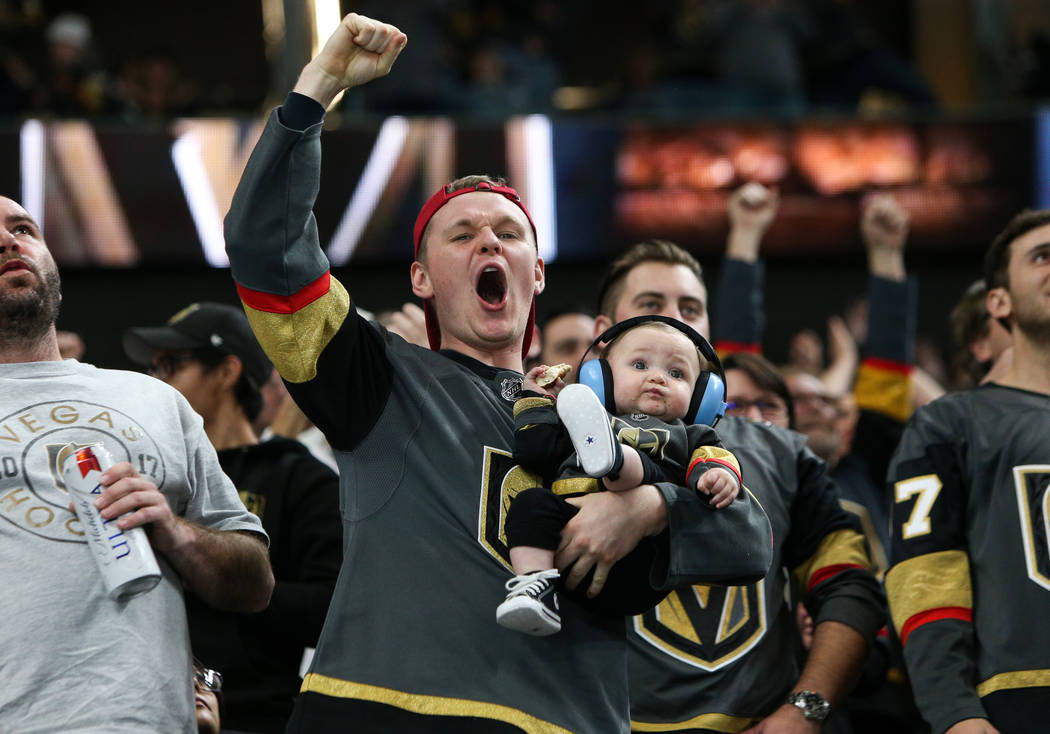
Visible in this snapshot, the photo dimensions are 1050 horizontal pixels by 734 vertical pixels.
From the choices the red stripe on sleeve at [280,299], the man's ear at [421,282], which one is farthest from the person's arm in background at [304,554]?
the red stripe on sleeve at [280,299]

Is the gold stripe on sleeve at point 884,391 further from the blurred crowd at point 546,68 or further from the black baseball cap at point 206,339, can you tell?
the blurred crowd at point 546,68

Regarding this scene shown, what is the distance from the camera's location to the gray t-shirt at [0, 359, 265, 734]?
2.06m

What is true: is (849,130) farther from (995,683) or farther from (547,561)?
(547,561)

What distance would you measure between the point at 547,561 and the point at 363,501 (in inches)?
13.7

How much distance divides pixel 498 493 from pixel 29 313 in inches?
39.3

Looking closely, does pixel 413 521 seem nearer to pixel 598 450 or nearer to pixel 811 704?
pixel 598 450

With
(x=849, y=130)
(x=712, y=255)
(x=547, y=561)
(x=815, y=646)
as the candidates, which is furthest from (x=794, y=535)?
(x=849, y=130)

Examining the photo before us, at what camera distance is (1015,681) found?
8.41ft

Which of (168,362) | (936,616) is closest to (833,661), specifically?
(936,616)

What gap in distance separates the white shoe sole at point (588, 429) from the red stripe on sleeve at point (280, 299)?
46cm

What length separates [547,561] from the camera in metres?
2.04

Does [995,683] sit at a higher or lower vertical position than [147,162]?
lower

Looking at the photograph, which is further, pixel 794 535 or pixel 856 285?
pixel 856 285

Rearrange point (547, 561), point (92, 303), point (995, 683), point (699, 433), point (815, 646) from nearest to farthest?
1. point (547, 561)
2. point (699, 433)
3. point (995, 683)
4. point (815, 646)
5. point (92, 303)
